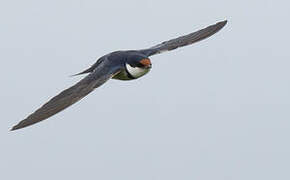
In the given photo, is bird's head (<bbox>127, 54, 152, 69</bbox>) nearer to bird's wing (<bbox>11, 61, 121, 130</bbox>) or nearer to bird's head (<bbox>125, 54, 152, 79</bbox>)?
bird's head (<bbox>125, 54, 152, 79</bbox>)

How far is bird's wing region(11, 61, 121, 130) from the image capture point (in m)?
8.22

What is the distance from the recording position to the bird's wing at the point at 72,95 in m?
8.22

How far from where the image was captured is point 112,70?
10.1 meters

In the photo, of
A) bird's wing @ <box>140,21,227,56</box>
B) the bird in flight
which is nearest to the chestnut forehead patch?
the bird in flight

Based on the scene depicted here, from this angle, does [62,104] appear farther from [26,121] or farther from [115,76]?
[115,76]

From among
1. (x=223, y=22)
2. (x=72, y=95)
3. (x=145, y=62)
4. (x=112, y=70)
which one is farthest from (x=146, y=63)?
(x=223, y=22)

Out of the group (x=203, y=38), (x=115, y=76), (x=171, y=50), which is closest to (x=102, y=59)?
(x=115, y=76)

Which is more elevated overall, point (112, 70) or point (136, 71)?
point (112, 70)

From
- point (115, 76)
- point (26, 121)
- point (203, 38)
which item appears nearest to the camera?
point (26, 121)

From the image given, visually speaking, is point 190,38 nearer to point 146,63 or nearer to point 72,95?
point 146,63

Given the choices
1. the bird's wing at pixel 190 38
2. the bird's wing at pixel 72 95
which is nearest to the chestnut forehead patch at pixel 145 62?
the bird's wing at pixel 72 95

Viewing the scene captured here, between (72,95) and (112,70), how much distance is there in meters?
1.16

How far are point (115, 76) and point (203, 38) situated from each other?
1.84 m

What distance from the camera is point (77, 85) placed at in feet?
31.3
